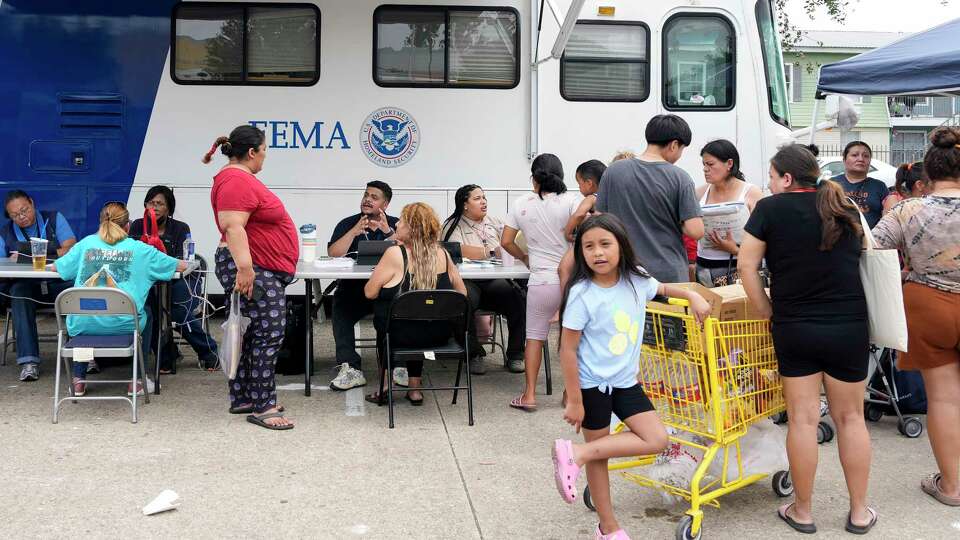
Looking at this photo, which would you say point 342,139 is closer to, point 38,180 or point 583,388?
point 38,180

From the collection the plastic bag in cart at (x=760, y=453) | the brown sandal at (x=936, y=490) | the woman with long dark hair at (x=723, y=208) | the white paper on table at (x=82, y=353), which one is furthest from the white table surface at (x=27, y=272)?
the brown sandal at (x=936, y=490)

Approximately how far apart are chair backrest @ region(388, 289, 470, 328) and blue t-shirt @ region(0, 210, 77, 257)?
366 centimetres

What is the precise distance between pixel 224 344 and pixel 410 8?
433 cm

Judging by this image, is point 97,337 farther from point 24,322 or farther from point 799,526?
point 799,526

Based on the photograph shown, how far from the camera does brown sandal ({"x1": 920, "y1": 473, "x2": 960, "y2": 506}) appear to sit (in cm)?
424

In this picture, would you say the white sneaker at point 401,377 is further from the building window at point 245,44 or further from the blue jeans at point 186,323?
the building window at point 245,44

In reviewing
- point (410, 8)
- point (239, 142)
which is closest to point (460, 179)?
point (410, 8)

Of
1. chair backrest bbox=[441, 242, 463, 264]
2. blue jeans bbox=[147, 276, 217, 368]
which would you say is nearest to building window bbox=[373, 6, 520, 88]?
chair backrest bbox=[441, 242, 463, 264]

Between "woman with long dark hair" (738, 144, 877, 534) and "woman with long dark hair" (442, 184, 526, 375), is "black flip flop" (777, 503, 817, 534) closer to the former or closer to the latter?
"woman with long dark hair" (738, 144, 877, 534)

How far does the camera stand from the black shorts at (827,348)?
12.3 ft

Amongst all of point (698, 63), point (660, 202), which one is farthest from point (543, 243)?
point (698, 63)

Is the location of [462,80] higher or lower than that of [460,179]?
higher

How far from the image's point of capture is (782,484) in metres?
4.30

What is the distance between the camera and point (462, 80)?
861 centimetres
